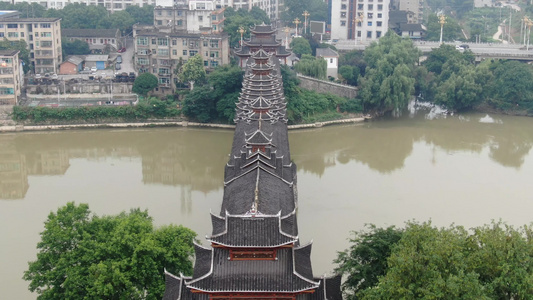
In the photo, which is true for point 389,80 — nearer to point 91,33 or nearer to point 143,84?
point 143,84

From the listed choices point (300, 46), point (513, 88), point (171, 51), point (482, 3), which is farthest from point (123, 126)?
point (482, 3)

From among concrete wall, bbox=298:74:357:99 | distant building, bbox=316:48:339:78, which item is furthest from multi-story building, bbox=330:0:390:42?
concrete wall, bbox=298:74:357:99

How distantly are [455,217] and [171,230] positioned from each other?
26.4 ft

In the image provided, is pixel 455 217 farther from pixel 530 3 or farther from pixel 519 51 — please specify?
pixel 530 3

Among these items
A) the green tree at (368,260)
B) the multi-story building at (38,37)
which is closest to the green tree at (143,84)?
the multi-story building at (38,37)

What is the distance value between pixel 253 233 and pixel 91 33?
2716 cm

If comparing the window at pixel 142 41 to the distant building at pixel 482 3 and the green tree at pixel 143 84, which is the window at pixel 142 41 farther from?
the distant building at pixel 482 3

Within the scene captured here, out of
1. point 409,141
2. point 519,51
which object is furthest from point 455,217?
point 519,51

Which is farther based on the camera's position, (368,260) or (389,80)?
(389,80)

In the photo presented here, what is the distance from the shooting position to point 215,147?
23.7 metres

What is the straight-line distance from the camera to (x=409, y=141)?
24.8 m

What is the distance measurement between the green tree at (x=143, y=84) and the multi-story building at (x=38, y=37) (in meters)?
4.87

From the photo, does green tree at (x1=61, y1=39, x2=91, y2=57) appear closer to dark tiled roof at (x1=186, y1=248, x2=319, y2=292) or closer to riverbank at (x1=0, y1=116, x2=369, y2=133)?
riverbank at (x1=0, y1=116, x2=369, y2=133)

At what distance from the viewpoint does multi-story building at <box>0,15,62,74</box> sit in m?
30.7
